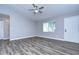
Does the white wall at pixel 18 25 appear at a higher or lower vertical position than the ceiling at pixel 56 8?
lower

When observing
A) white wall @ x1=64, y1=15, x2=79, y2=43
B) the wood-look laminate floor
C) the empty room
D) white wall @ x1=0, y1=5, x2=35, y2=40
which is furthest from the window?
the wood-look laminate floor

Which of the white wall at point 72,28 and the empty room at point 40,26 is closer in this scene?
the empty room at point 40,26

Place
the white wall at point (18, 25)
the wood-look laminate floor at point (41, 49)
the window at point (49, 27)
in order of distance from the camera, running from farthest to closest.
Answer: the window at point (49, 27) → the white wall at point (18, 25) → the wood-look laminate floor at point (41, 49)

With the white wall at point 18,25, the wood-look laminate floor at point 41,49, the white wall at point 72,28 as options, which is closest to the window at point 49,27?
the white wall at point 72,28

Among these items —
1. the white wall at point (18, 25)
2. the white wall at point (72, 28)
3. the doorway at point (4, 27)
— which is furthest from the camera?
the doorway at point (4, 27)

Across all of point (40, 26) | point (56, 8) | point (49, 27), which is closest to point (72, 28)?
point (56, 8)

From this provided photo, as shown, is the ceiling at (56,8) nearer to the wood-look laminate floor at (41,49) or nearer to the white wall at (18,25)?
the white wall at (18,25)

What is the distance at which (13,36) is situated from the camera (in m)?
7.17

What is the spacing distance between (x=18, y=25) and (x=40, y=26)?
102 inches

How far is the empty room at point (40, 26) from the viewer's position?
505 cm

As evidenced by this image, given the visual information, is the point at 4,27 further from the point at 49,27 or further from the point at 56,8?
the point at 56,8

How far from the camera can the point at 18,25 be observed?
790 cm

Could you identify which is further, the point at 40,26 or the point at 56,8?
the point at 40,26
